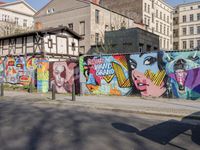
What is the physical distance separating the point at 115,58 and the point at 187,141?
9.97 meters

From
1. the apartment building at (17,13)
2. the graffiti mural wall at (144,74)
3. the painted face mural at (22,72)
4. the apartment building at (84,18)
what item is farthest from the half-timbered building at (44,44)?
the apartment building at (17,13)

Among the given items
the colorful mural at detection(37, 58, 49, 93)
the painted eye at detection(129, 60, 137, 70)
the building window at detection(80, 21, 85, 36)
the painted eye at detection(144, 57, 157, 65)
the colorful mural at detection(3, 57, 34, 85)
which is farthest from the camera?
the building window at detection(80, 21, 85, 36)

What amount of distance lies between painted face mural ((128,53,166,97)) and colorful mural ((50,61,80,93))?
4.25 metres

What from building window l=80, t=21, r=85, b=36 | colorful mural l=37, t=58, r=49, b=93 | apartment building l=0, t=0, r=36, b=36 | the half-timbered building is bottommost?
colorful mural l=37, t=58, r=49, b=93

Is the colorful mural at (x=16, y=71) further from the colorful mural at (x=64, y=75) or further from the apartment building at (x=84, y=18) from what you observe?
the apartment building at (x=84, y=18)

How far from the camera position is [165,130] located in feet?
25.4

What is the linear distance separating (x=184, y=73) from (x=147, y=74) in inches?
80.3

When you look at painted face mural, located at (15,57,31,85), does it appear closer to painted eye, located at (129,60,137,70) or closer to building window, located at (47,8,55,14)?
painted eye, located at (129,60,137,70)

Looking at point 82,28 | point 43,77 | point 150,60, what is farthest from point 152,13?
point 150,60

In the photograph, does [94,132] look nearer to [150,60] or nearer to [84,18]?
[150,60]

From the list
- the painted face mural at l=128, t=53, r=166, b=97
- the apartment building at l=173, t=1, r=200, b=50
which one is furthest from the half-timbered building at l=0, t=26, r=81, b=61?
the apartment building at l=173, t=1, r=200, b=50

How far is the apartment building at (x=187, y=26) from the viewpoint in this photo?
80.1 meters

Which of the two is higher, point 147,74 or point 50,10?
point 50,10

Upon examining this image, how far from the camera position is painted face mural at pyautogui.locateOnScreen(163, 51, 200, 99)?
13.6 meters
